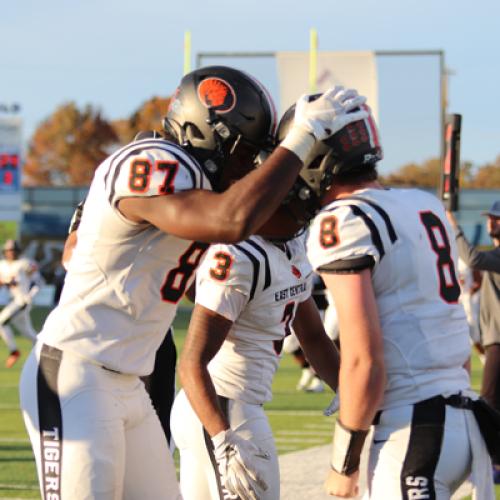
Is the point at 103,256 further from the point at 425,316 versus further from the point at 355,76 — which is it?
the point at 355,76

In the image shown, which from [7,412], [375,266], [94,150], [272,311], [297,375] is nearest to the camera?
[375,266]

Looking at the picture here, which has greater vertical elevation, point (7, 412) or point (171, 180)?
point (171, 180)

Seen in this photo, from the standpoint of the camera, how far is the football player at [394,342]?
289 centimetres

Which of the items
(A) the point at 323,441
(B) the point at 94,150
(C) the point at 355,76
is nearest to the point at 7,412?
(A) the point at 323,441

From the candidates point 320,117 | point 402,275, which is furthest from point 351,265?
point 320,117

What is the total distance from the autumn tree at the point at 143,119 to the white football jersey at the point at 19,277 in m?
42.7

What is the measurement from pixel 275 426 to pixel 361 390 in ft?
22.3

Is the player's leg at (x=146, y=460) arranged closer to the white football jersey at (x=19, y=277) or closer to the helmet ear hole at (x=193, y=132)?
the helmet ear hole at (x=193, y=132)

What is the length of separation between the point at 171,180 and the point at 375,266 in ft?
2.00

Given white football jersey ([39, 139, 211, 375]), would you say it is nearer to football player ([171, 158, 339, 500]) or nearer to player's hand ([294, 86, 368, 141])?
player's hand ([294, 86, 368, 141])

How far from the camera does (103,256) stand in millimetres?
3188

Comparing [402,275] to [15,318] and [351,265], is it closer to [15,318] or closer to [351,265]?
[351,265]

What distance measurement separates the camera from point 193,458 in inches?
159

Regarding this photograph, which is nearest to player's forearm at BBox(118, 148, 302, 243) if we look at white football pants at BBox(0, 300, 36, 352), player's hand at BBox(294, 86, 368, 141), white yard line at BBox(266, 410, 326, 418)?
player's hand at BBox(294, 86, 368, 141)
